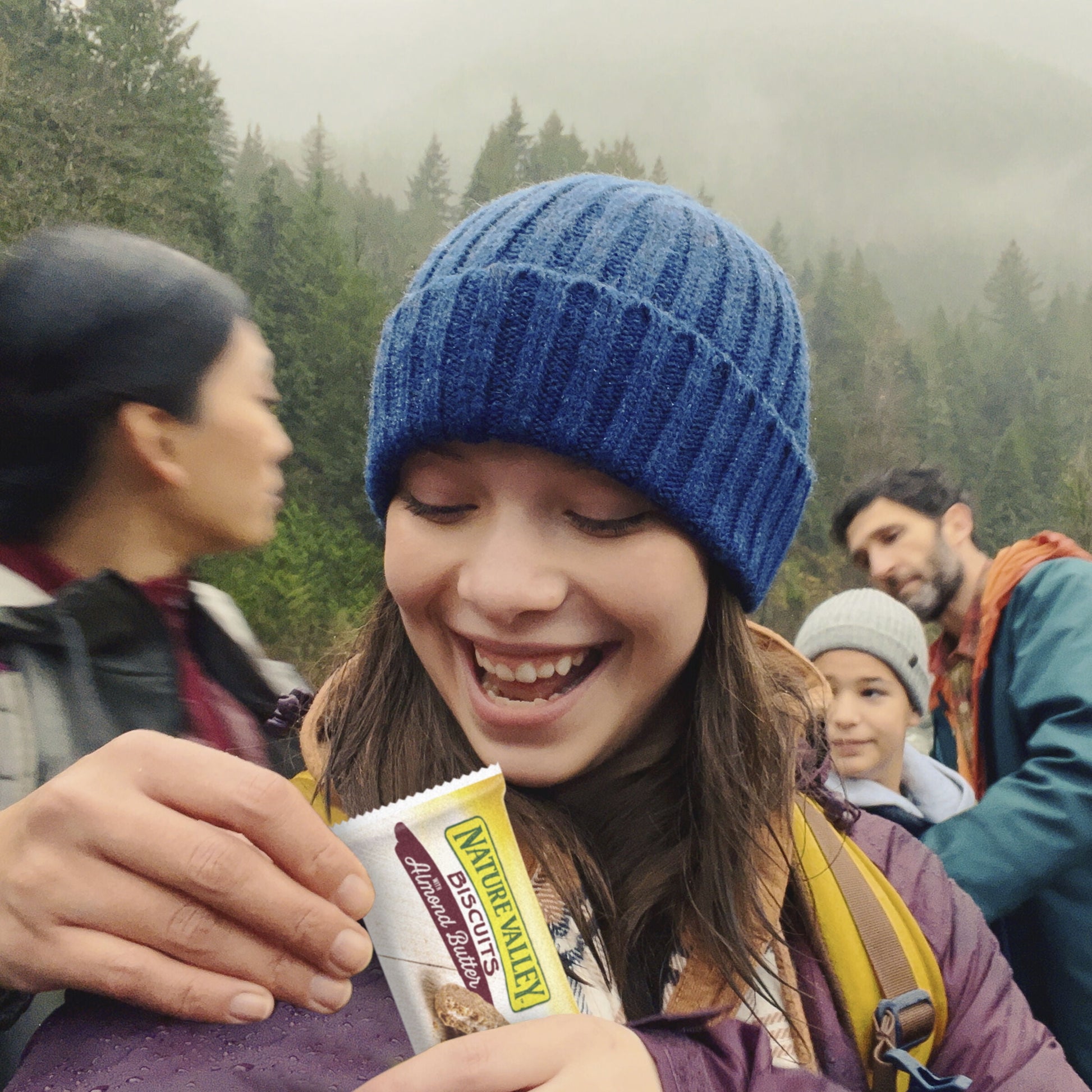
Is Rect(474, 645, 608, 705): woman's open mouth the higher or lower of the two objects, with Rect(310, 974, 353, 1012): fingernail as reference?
higher

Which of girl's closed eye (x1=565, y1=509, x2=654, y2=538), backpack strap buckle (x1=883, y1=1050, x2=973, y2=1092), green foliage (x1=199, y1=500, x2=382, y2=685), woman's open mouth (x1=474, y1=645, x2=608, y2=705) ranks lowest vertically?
green foliage (x1=199, y1=500, x2=382, y2=685)

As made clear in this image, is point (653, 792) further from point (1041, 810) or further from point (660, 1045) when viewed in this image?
point (1041, 810)

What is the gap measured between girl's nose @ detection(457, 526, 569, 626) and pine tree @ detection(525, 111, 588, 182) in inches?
1478

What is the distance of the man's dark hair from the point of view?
3.28 m

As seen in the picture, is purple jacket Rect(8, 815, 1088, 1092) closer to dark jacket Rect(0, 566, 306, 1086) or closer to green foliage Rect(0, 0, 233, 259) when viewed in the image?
dark jacket Rect(0, 566, 306, 1086)

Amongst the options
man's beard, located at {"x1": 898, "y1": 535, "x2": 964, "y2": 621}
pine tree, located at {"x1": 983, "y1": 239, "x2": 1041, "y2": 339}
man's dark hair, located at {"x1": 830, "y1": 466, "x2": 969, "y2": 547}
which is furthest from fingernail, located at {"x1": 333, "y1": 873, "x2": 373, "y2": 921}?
pine tree, located at {"x1": 983, "y1": 239, "x2": 1041, "y2": 339}

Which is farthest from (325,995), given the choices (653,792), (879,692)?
(879,692)

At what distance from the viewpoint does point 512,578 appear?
0.86m

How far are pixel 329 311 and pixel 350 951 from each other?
652 inches

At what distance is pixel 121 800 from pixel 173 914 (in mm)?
94

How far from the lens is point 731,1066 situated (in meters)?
0.82

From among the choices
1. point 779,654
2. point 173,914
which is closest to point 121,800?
point 173,914

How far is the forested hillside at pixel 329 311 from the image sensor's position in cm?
828

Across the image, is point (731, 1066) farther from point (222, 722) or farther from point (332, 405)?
point (332, 405)
